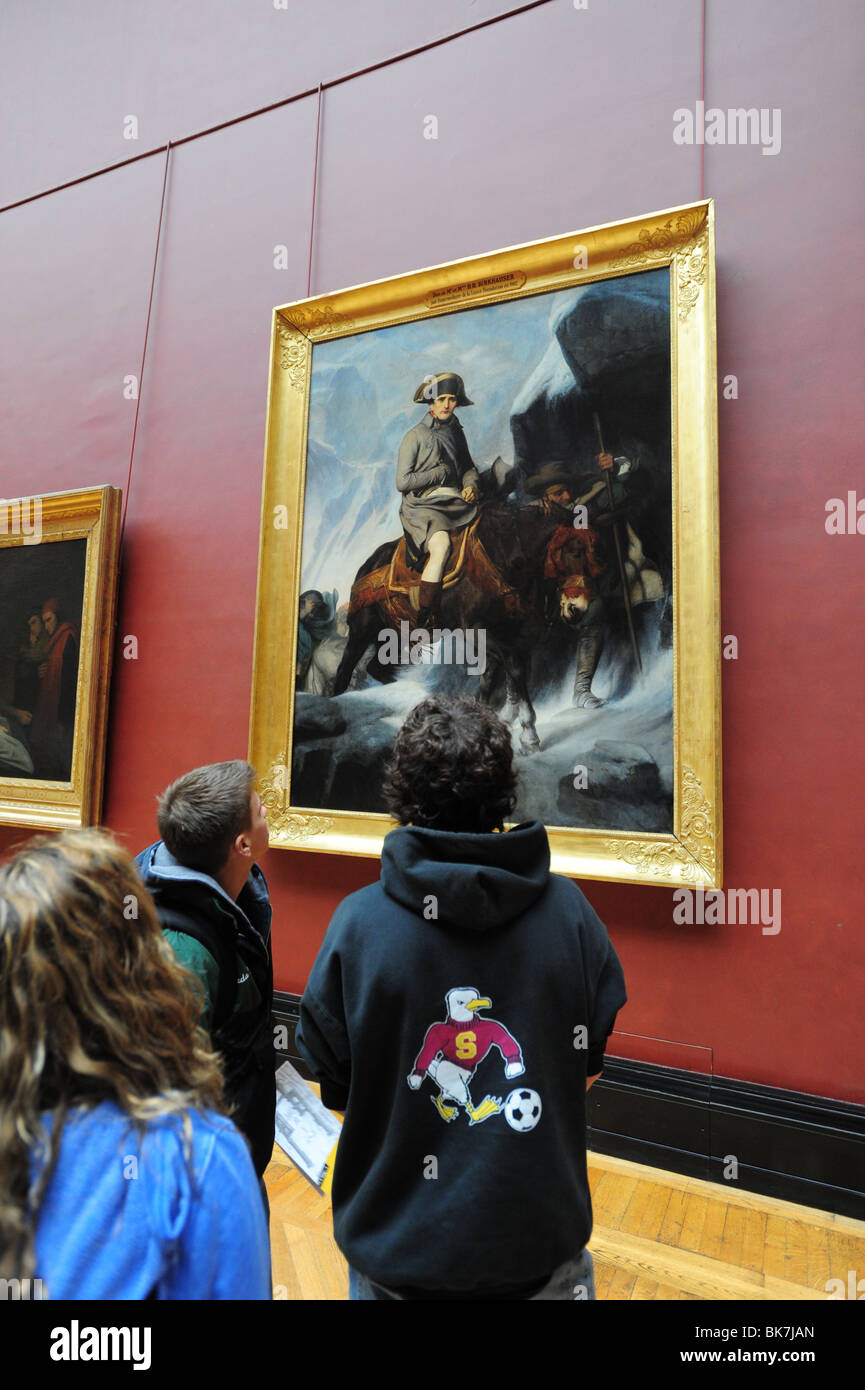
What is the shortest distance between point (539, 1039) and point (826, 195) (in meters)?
4.37

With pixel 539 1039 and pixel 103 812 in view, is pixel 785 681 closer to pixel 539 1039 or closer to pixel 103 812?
pixel 539 1039

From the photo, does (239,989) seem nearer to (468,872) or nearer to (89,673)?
(468,872)

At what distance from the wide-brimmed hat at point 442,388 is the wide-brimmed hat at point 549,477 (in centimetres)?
67

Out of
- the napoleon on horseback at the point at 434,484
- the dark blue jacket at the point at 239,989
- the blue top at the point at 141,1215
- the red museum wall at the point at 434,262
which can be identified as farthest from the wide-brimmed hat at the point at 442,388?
the blue top at the point at 141,1215

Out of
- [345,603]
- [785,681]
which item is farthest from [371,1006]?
[345,603]

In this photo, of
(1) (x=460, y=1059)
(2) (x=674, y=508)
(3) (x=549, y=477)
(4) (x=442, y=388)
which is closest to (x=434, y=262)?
(4) (x=442, y=388)

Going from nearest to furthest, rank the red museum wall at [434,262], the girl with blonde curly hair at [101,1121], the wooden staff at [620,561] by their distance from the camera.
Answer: the girl with blonde curly hair at [101,1121] → the red museum wall at [434,262] → the wooden staff at [620,561]

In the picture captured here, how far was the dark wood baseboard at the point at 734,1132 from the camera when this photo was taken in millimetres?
3545

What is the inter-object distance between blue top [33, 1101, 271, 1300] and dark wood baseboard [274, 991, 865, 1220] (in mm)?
3399

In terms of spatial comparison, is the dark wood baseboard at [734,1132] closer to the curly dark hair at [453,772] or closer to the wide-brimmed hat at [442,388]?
the curly dark hair at [453,772]

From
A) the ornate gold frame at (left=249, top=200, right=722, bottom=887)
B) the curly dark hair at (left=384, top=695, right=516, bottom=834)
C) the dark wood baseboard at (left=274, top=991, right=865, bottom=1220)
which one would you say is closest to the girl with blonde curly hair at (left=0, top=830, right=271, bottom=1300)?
the curly dark hair at (left=384, top=695, right=516, bottom=834)

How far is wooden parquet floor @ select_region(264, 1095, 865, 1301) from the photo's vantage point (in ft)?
9.96

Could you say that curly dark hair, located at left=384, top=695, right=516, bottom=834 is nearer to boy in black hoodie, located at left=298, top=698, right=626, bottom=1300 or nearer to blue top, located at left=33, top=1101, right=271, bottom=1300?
boy in black hoodie, located at left=298, top=698, right=626, bottom=1300

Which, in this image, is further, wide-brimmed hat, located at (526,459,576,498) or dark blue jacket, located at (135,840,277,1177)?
wide-brimmed hat, located at (526,459,576,498)
